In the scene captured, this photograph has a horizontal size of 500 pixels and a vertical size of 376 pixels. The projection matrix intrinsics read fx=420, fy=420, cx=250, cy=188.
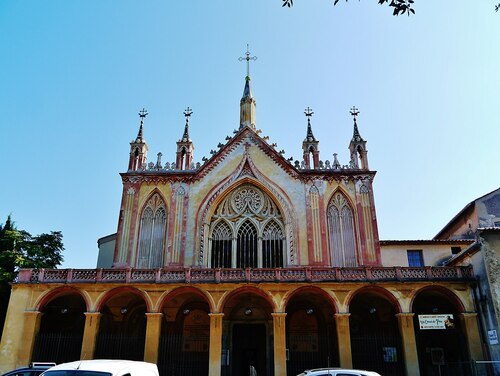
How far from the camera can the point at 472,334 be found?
23094 mm

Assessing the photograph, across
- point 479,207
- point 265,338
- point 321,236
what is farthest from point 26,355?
point 479,207

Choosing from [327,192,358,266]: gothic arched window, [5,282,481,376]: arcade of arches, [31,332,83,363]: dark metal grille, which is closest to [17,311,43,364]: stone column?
[5,282,481,376]: arcade of arches

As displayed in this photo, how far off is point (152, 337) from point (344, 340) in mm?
10754

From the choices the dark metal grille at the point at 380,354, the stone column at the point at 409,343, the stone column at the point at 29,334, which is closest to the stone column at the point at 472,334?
the stone column at the point at 409,343

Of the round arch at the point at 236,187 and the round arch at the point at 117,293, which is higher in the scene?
the round arch at the point at 236,187

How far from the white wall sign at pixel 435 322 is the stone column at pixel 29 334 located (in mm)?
21822

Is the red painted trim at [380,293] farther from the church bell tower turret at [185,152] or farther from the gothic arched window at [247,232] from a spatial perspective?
the church bell tower turret at [185,152]

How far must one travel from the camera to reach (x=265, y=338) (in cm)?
2727

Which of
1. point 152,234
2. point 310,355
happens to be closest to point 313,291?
point 310,355

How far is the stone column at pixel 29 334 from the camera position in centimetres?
2311

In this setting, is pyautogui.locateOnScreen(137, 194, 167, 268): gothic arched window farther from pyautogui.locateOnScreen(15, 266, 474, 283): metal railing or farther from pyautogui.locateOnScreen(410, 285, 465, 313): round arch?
→ pyautogui.locateOnScreen(410, 285, 465, 313): round arch

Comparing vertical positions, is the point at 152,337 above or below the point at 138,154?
below

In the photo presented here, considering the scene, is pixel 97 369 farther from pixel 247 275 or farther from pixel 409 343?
pixel 409 343

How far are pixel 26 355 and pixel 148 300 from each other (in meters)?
7.04
